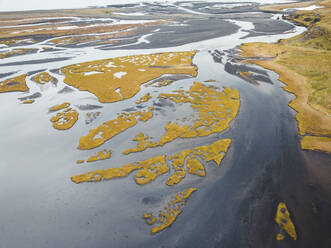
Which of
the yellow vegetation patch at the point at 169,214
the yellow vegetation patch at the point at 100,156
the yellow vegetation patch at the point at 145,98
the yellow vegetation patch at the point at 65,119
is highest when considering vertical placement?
the yellow vegetation patch at the point at 145,98

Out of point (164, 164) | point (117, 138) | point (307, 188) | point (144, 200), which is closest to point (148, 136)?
point (117, 138)

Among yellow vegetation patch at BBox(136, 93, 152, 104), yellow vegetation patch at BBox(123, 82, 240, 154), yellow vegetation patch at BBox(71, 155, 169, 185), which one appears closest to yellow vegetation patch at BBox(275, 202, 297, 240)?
yellow vegetation patch at BBox(71, 155, 169, 185)

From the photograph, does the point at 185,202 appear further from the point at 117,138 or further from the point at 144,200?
the point at 117,138

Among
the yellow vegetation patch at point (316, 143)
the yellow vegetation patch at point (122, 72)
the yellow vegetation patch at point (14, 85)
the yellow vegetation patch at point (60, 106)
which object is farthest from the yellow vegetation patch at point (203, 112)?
the yellow vegetation patch at point (14, 85)

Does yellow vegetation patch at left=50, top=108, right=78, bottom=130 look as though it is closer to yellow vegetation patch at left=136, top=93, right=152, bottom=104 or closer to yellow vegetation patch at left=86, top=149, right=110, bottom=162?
yellow vegetation patch at left=86, top=149, right=110, bottom=162

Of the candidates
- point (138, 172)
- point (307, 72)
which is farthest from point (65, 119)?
point (307, 72)

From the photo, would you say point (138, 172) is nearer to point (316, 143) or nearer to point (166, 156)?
point (166, 156)

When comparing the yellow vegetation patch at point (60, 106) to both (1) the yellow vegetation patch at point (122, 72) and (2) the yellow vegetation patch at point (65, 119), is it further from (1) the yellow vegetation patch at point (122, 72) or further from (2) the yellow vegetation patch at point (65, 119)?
(1) the yellow vegetation patch at point (122, 72)

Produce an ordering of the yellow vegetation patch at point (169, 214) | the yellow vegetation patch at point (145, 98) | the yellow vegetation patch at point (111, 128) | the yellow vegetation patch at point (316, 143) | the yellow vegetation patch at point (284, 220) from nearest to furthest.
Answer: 1. the yellow vegetation patch at point (284, 220)
2. the yellow vegetation patch at point (169, 214)
3. the yellow vegetation patch at point (316, 143)
4. the yellow vegetation patch at point (111, 128)
5. the yellow vegetation patch at point (145, 98)
